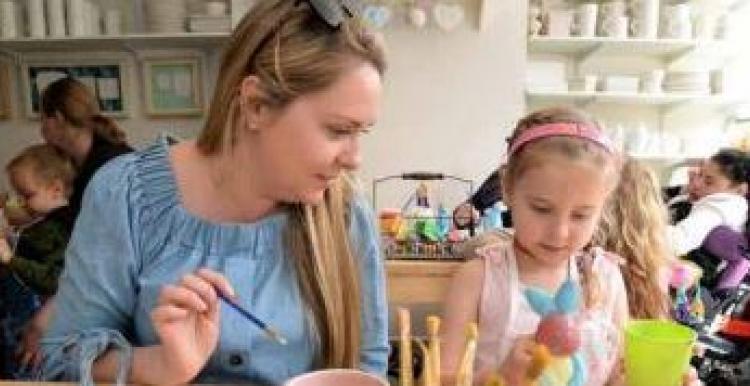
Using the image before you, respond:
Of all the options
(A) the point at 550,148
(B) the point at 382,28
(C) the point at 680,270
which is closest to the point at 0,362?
(A) the point at 550,148

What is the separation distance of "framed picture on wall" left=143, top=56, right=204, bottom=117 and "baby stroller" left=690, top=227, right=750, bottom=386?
2598 millimetres

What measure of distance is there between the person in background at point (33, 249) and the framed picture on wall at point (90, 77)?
1.17 meters

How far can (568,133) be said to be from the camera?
0.99 meters

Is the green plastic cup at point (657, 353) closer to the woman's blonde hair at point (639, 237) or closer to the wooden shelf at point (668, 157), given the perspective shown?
the woman's blonde hair at point (639, 237)

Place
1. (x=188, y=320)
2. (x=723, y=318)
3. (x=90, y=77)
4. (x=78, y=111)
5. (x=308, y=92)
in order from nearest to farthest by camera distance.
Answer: (x=188, y=320)
(x=308, y=92)
(x=723, y=318)
(x=78, y=111)
(x=90, y=77)

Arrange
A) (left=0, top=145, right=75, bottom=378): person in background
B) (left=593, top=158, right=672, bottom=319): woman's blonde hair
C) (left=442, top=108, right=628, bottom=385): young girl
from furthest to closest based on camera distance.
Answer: (left=0, top=145, right=75, bottom=378): person in background → (left=593, top=158, right=672, bottom=319): woman's blonde hair → (left=442, top=108, right=628, bottom=385): young girl

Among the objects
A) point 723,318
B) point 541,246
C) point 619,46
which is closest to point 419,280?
point 541,246

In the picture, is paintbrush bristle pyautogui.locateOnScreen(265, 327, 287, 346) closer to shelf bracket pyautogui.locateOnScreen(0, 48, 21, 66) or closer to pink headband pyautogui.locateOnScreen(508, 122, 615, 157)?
pink headband pyautogui.locateOnScreen(508, 122, 615, 157)

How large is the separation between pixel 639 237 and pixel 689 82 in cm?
216

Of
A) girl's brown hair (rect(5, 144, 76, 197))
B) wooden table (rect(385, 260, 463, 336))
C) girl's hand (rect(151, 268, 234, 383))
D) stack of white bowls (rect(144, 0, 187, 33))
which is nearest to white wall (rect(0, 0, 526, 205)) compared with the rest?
stack of white bowls (rect(144, 0, 187, 33))

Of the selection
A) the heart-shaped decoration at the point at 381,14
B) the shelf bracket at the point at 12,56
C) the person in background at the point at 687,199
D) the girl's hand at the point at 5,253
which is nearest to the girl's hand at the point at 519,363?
the girl's hand at the point at 5,253

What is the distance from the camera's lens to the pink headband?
996 mm

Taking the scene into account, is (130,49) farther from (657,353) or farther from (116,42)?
(657,353)

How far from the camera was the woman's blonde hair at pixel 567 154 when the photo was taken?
977 millimetres
